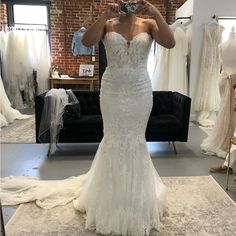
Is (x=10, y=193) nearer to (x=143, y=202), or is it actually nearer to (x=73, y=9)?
(x=143, y=202)

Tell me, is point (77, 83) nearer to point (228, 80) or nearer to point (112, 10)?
point (228, 80)

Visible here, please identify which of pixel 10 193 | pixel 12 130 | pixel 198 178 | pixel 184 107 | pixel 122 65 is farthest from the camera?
pixel 12 130

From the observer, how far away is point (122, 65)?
200 centimetres

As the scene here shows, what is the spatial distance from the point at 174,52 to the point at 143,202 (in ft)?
12.8

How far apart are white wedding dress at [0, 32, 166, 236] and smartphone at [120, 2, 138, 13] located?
0.54 feet

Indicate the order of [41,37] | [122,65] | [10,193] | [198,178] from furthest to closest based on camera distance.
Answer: [41,37]
[198,178]
[10,193]
[122,65]

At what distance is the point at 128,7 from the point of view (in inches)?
76.8

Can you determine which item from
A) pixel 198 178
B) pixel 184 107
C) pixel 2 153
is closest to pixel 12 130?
pixel 2 153

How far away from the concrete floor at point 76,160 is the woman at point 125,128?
3.44ft

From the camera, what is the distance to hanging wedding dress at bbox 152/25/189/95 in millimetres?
5449

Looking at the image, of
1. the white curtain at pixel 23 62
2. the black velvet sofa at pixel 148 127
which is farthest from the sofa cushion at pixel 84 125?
the white curtain at pixel 23 62

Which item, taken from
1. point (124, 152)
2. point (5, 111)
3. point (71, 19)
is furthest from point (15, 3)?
point (124, 152)

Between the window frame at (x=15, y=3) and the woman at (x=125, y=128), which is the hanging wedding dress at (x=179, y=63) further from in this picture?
the woman at (x=125, y=128)

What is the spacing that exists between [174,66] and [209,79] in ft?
2.18
